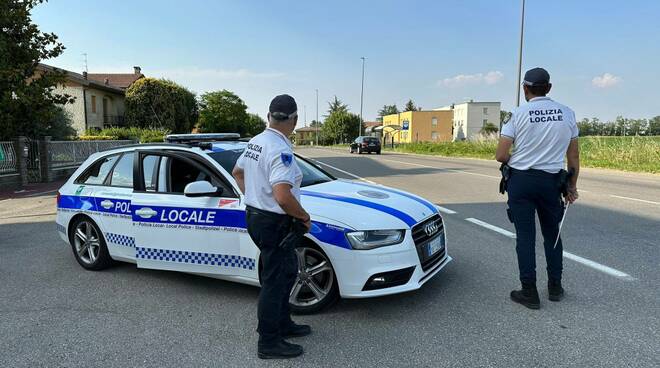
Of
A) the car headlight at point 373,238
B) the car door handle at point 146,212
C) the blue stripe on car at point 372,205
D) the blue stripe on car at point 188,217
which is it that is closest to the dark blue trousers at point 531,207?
the blue stripe on car at point 372,205

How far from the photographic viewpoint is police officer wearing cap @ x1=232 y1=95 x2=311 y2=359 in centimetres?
289

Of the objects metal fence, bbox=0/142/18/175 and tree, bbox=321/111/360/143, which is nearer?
metal fence, bbox=0/142/18/175

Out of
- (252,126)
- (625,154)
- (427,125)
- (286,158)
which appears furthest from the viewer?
(427,125)

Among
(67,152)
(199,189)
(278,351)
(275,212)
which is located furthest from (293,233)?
(67,152)

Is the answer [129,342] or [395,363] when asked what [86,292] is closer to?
[129,342]

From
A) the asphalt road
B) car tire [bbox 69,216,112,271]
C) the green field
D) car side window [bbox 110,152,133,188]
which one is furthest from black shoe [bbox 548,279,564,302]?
the green field

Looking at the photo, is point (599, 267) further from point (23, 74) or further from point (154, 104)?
point (154, 104)

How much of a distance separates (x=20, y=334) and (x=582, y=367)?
4109 mm

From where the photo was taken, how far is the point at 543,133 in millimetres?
3770

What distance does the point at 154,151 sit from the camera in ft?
15.8

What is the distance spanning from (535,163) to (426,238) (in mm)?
1099

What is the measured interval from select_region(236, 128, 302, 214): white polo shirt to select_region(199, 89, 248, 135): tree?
65.8 m

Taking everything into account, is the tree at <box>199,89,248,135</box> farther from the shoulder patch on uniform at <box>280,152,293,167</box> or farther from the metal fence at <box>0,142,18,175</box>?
the shoulder patch on uniform at <box>280,152,293,167</box>

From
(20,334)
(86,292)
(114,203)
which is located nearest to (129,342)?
(20,334)
